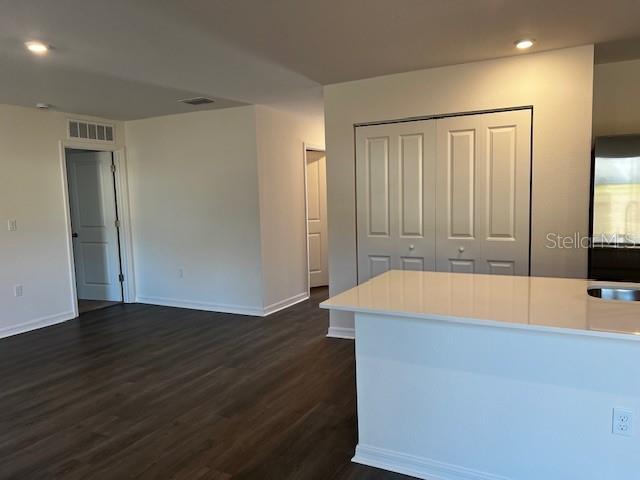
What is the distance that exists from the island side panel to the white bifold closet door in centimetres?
178

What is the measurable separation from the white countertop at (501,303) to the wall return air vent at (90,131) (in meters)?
4.30

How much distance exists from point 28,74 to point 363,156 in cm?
278

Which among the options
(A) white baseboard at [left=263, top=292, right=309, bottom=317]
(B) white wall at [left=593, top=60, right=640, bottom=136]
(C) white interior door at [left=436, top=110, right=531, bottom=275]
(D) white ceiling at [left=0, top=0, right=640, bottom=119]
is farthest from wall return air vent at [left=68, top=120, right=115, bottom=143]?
(B) white wall at [left=593, top=60, right=640, bottom=136]

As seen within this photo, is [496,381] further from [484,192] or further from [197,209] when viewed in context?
[197,209]

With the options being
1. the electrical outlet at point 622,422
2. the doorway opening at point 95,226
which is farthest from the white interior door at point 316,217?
the electrical outlet at point 622,422

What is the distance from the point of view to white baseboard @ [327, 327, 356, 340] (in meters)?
4.20

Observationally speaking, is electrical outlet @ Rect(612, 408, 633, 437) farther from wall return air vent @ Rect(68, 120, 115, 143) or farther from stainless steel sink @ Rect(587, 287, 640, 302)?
wall return air vent @ Rect(68, 120, 115, 143)

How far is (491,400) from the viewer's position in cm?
195

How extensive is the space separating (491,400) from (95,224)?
18.4 feet

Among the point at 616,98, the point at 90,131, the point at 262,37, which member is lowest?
the point at 616,98

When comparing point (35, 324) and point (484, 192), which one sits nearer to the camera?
point (484, 192)

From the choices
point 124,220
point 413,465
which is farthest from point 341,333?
point 124,220

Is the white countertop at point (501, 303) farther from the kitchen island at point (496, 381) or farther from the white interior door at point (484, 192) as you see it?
the white interior door at point (484, 192)

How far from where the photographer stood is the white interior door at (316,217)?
21.2 ft
